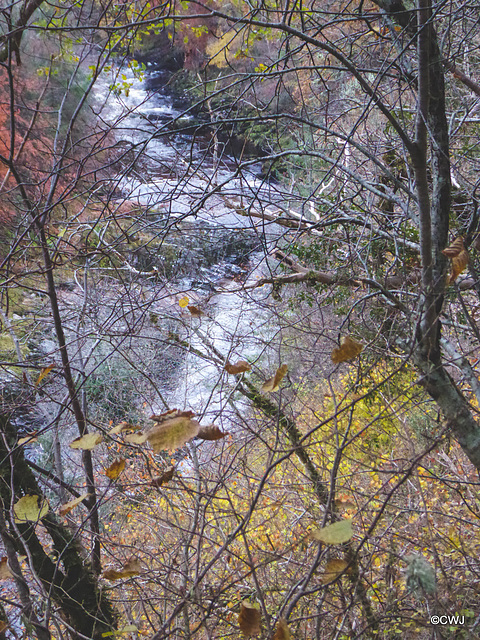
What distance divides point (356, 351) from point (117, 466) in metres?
0.98

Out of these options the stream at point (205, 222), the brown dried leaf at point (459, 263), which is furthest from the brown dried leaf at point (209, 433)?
the brown dried leaf at point (459, 263)

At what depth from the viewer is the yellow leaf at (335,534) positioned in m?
1.13

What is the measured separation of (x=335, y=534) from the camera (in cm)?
117

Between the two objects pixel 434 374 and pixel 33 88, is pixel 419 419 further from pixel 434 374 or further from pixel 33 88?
pixel 33 88

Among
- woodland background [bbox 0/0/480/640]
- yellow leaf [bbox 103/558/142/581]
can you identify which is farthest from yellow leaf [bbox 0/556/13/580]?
yellow leaf [bbox 103/558/142/581]

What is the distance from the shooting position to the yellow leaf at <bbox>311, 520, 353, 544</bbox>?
3.72ft

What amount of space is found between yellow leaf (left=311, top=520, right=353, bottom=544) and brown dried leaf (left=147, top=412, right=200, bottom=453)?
0.44 m

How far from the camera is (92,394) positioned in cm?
827

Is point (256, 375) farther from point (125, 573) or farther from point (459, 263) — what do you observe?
point (125, 573)

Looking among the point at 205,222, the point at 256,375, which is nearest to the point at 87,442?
the point at 256,375

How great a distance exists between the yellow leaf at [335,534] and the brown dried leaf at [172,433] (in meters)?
0.44

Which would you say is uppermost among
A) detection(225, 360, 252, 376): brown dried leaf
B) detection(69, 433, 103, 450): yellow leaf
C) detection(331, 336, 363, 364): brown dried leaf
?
detection(225, 360, 252, 376): brown dried leaf

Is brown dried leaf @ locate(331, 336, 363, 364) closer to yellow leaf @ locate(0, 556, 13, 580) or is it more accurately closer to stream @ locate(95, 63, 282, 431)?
stream @ locate(95, 63, 282, 431)

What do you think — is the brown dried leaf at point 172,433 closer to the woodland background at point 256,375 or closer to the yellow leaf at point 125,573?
the woodland background at point 256,375
